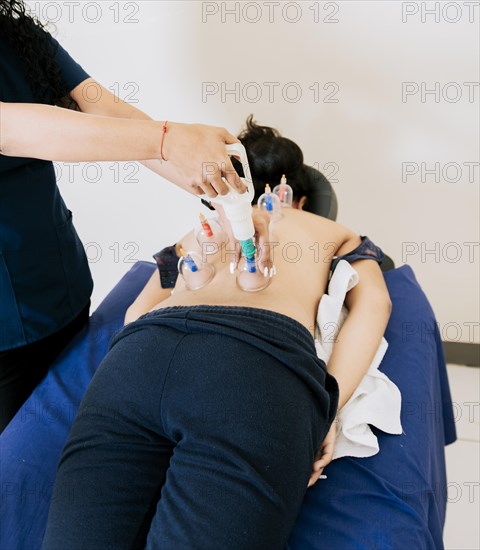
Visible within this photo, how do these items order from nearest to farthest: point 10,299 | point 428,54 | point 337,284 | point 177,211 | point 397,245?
point 10,299 < point 337,284 < point 428,54 < point 397,245 < point 177,211

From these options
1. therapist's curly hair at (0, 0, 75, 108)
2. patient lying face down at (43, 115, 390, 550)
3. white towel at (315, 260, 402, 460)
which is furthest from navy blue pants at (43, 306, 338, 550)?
therapist's curly hair at (0, 0, 75, 108)

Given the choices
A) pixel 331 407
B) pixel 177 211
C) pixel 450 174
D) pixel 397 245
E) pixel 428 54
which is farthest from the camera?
pixel 177 211

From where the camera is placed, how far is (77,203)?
7.50 feet

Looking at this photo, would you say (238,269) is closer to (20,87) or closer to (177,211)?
(20,87)

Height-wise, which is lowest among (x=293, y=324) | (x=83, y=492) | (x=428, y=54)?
(x=83, y=492)

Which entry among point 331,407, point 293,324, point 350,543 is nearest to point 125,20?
point 293,324

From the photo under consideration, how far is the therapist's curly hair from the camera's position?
1.10 m

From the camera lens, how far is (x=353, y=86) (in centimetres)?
175

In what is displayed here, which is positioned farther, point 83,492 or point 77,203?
point 77,203

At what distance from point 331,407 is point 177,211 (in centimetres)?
140

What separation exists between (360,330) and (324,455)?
35 cm

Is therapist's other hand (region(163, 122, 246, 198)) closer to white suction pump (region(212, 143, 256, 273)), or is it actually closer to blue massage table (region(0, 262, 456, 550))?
white suction pump (region(212, 143, 256, 273))

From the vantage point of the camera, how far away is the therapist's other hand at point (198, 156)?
33.0 inches

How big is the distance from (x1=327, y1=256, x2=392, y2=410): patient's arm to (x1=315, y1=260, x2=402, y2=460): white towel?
3cm
